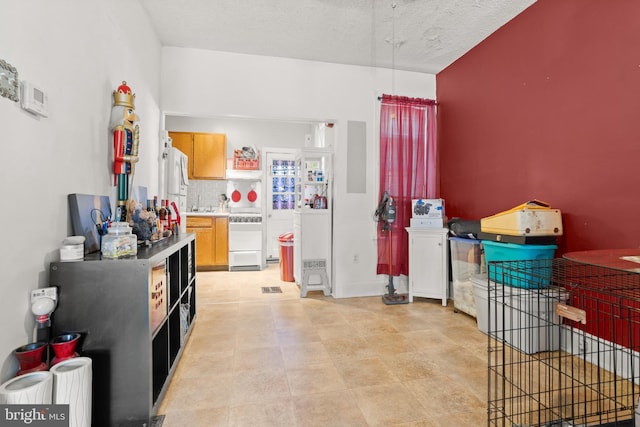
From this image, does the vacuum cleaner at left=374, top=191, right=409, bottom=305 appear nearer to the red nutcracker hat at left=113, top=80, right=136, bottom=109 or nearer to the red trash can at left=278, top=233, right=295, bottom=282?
the red trash can at left=278, top=233, right=295, bottom=282

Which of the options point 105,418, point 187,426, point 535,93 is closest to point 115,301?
point 105,418

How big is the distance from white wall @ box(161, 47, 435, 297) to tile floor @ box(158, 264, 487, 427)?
2.50ft

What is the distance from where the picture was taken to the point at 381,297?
402 centimetres

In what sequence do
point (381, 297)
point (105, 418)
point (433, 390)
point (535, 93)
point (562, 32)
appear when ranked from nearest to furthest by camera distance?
1. point (105, 418)
2. point (433, 390)
3. point (562, 32)
4. point (535, 93)
5. point (381, 297)

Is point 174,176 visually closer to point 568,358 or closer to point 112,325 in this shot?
point 112,325

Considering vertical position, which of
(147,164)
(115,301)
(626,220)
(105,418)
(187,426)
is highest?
(147,164)

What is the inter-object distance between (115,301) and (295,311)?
7.06ft

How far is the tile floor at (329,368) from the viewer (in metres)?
1.75

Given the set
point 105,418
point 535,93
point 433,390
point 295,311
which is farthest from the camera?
point 295,311

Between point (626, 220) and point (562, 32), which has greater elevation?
point (562, 32)

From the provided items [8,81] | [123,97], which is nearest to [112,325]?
[8,81]

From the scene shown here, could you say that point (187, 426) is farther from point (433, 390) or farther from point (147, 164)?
point (147, 164)

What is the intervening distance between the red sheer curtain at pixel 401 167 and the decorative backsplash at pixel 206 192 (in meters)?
3.54

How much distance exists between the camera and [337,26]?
319 cm
